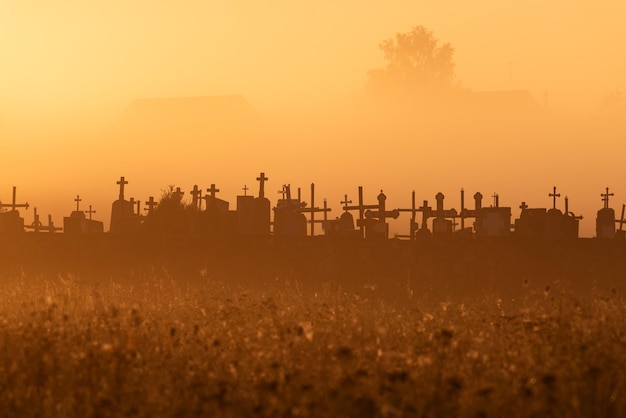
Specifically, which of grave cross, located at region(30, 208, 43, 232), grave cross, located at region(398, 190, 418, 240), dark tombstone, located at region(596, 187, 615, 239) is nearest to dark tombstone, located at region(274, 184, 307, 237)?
grave cross, located at region(398, 190, 418, 240)

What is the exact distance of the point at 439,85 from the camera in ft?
235

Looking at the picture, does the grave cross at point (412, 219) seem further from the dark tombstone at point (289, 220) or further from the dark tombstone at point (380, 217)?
the dark tombstone at point (289, 220)

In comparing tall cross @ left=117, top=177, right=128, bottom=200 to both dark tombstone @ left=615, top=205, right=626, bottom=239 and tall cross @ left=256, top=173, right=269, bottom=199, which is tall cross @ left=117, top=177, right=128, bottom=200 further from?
dark tombstone @ left=615, top=205, right=626, bottom=239

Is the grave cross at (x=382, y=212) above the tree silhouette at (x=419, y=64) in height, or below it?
below

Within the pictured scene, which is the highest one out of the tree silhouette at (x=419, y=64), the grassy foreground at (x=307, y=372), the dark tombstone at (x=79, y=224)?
the tree silhouette at (x=419, y=64)

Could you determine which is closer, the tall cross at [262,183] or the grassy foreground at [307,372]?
the grassy foreground at [307,372]

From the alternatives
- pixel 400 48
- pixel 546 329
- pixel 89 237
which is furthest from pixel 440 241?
pixel 400 48

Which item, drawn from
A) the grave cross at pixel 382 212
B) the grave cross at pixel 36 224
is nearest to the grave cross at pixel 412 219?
the grave cross at pixel 382 212

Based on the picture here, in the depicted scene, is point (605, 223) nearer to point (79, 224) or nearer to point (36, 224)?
point (79, 224)

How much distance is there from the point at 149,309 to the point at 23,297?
3065mm

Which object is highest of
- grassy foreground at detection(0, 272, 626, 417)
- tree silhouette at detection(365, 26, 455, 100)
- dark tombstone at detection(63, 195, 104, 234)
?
tree silhouette at detection(365, 26, 455, 100)

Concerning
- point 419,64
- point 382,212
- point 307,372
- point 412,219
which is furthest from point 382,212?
point 419,64

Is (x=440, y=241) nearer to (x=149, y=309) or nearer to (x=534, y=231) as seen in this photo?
(x=534, y=231)

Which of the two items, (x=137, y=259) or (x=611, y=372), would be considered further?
(x=137, y=259)
